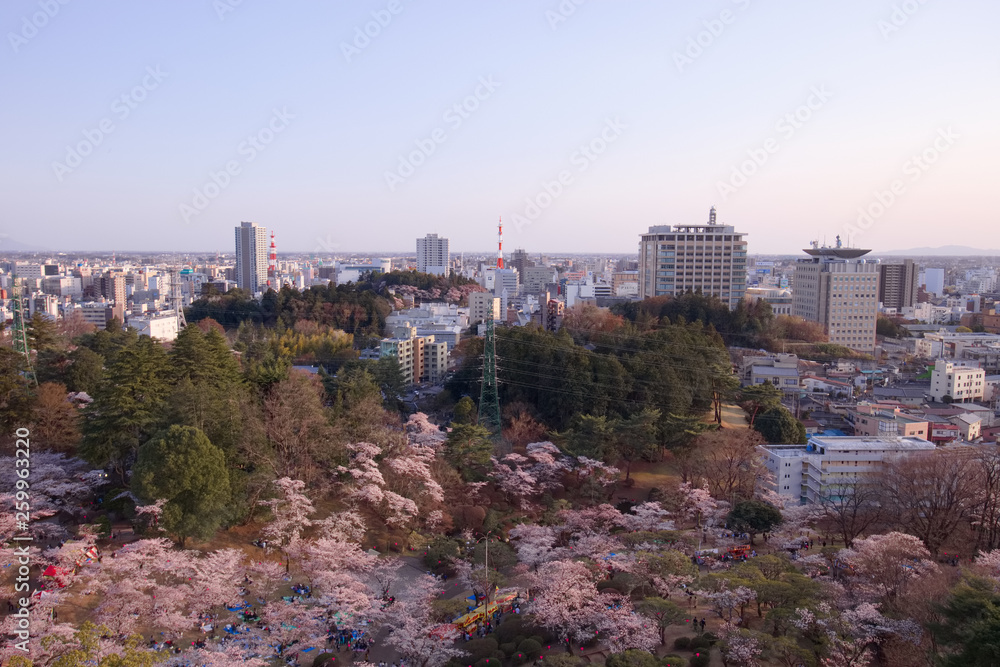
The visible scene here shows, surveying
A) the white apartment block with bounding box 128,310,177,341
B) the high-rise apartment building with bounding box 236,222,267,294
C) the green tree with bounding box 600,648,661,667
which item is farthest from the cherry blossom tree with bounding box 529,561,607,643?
the high-rise apartment building with bounding box 236,222,267,294

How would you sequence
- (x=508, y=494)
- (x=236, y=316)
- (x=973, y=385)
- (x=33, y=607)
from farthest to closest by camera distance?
(x=236, y=316)
(x=973, y=385)
(x=508, y=494)
(x=33, y=607)

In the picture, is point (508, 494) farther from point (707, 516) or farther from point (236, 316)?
point (236, 316)

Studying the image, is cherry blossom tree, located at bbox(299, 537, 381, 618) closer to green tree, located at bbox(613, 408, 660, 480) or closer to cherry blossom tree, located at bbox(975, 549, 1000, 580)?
green tree, located at bbox(613, 408, 660, 480)

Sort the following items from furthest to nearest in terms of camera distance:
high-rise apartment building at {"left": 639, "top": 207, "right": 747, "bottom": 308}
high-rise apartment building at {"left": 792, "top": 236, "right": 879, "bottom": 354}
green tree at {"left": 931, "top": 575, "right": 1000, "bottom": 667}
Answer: high-rise apartment building at {"left": 639, "top": 207, "right": 747, "bottom": 308} → high-rise apartment building at {"left": 792, "top": 236, "right": 879, "bottom": 354} → green tree at {"left": 931, "top": 575, "right": 1000, "bottom": 667}

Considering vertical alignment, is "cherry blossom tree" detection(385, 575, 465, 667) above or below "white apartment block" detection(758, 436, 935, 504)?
below

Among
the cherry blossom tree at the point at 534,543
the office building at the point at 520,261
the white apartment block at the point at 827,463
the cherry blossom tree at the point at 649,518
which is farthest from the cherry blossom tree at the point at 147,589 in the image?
the office building at the point at 520,261

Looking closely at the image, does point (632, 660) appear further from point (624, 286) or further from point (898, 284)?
point (898, 284)

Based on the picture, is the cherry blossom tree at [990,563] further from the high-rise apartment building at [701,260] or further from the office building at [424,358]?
the high-rise apartment building at [701,260]

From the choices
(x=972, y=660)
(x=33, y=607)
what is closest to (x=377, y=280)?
(x=33, y=607)
